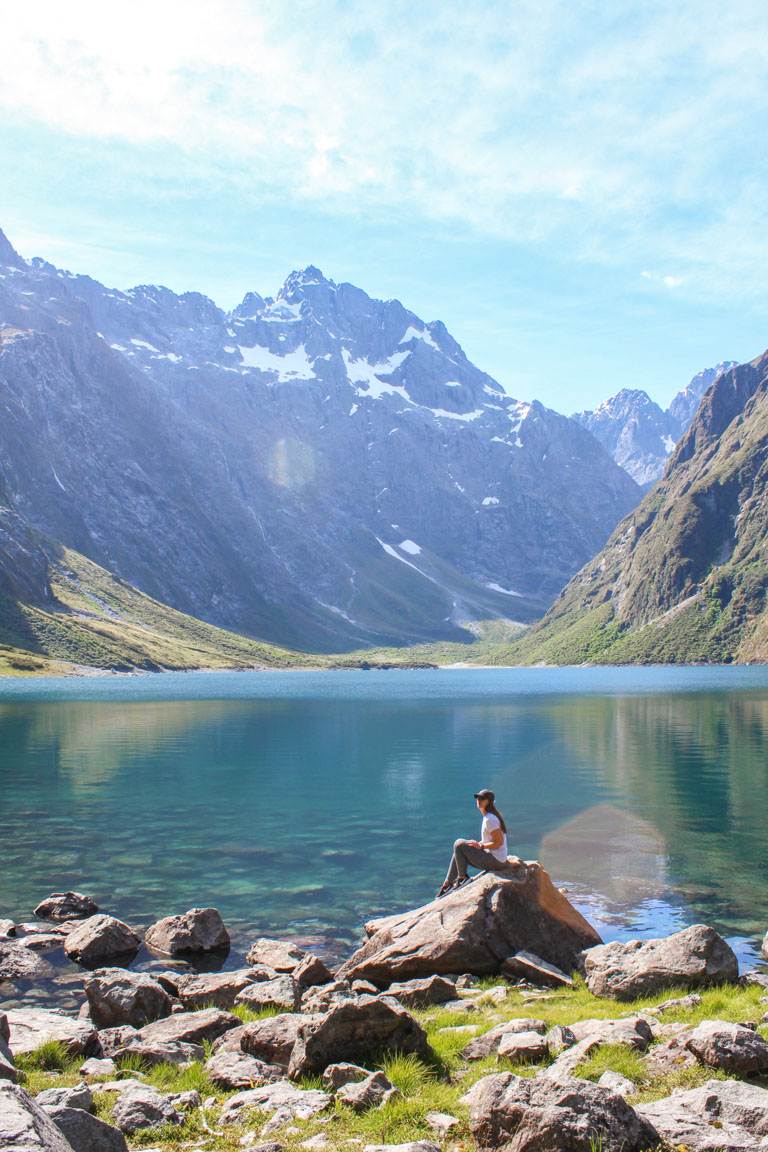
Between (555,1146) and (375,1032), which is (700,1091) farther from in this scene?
(375,1032)

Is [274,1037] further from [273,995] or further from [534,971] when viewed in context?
[534,971]

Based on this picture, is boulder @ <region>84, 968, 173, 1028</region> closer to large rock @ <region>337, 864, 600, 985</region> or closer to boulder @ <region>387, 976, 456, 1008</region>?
large rock @ <region>337, 864, 600, 985</region>

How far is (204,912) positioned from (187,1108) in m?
15.5

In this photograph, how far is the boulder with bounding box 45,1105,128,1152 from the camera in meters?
11.2

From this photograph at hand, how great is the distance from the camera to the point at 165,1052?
676 inches

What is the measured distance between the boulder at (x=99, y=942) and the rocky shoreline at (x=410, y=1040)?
0.24 feet

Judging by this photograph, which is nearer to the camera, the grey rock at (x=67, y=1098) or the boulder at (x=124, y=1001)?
the grey rock at (x=67, y=1098)

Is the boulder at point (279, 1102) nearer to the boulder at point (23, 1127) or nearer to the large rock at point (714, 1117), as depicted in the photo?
the large rock at point (714, 1117)

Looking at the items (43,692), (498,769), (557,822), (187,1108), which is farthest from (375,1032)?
(43,692)

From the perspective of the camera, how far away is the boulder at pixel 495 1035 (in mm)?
16703

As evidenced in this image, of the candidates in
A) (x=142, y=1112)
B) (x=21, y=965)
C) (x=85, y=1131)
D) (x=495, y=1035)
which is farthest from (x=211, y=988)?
(x=85, y=1131)

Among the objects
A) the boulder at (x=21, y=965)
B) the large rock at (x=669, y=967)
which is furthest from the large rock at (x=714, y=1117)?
the boulder at (x=21, y=965)

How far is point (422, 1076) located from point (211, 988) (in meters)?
9.61

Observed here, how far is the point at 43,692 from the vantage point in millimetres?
181875
